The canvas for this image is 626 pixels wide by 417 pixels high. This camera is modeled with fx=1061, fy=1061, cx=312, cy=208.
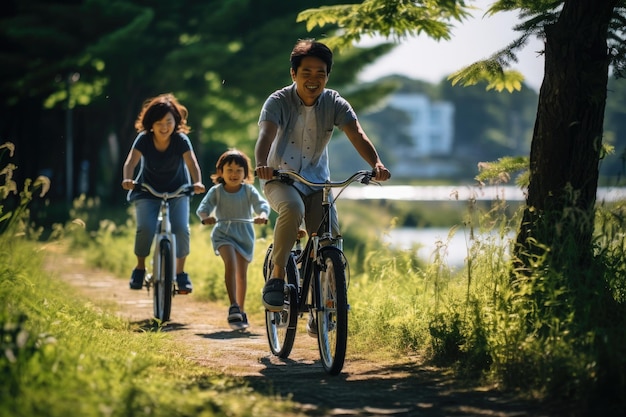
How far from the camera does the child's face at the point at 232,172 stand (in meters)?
9.53

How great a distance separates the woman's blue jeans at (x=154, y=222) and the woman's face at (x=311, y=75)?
3.09 meters

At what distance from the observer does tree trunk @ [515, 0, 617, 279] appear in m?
7.17

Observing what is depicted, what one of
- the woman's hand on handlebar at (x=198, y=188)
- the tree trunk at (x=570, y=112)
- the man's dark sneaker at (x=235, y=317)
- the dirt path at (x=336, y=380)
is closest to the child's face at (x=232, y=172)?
the woman's hand on handlebar at (x=198, y=188)

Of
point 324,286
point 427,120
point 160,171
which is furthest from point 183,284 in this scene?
point 427,120

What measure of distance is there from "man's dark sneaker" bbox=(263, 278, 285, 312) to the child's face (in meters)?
2.53

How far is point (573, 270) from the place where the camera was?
6.41m

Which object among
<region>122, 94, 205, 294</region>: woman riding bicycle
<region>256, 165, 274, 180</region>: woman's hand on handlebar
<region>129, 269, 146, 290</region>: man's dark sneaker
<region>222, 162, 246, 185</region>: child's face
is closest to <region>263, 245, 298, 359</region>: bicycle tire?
<region>256, 165, 274, 180</region>: woman's hand on handlebar

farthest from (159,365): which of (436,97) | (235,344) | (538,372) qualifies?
(436,97)

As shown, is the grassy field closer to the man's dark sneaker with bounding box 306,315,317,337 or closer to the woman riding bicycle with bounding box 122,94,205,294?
the man's dark sneaker with bounding box 306,315,317,337

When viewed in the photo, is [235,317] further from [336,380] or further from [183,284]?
[336,380]

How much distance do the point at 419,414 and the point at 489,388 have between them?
2.46ft

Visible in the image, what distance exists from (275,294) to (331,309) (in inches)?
24.0

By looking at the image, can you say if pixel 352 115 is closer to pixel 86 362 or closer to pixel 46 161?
pixel 86 362

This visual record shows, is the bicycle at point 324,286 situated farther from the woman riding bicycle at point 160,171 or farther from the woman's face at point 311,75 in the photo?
the woman riding bicycle at point 160,171
